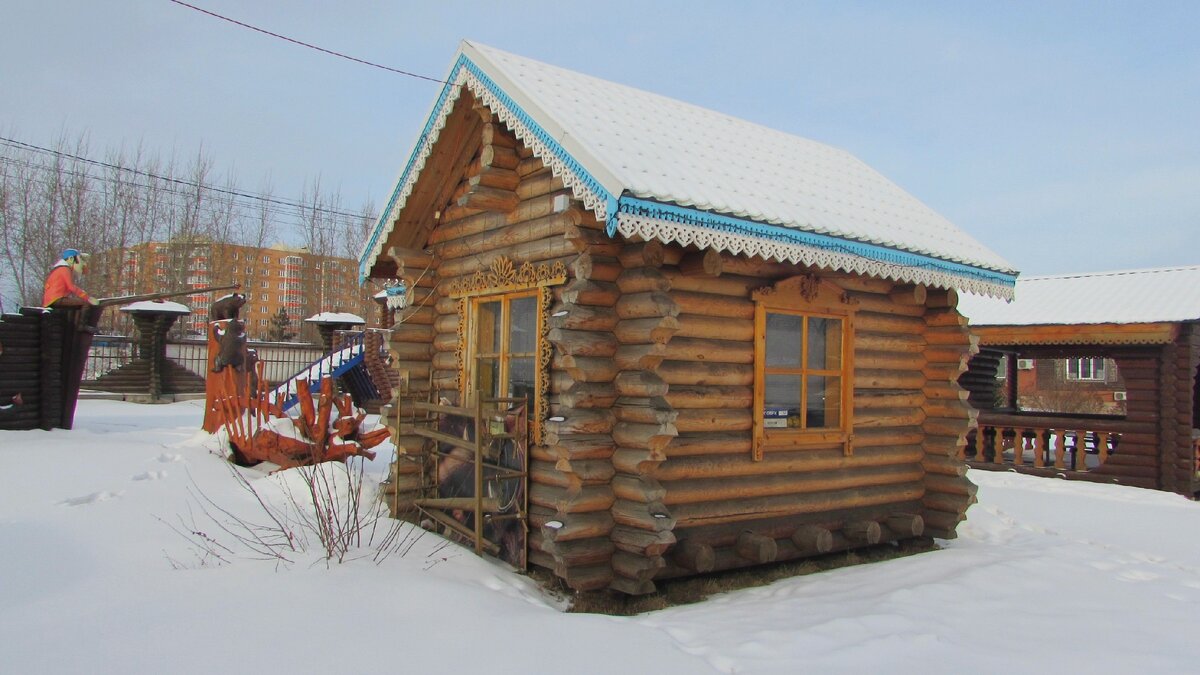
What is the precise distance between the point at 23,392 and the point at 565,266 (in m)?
9.75

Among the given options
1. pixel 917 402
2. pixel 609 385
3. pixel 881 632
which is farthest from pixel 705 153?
pixel 881 632

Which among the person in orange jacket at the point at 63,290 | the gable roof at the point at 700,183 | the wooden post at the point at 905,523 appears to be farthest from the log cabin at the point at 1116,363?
the person in orange jacket at the point at 63,290

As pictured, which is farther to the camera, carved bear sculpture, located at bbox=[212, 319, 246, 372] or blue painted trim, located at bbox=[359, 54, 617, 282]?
carved bear sculpture, located at bbox=[212, 319, 246, 372]

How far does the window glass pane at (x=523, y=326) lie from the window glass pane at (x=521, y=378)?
0.11 metres

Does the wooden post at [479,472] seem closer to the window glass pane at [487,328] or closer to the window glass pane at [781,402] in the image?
the window glass pane at [487,328]

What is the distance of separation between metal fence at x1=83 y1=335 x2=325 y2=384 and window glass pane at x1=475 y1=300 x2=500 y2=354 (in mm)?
19220

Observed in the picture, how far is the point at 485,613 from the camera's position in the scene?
5.32 meters

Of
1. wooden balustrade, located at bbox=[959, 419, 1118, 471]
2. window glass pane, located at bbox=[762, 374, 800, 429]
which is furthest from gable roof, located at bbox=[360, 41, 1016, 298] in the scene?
wooden balustrade, located at bbox=[959, 419, 1118, 471]

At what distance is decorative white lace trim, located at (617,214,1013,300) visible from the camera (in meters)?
5.79

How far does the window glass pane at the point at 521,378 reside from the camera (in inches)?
291

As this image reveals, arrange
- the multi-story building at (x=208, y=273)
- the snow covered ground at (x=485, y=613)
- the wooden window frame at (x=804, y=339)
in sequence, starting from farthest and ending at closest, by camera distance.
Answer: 1. the multi-story building at (x=208, y=273)
2. the wooden window frame at (x=804, y=339)
3. the snow covered ground at (x=485, y=613)

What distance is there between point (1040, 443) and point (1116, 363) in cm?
198

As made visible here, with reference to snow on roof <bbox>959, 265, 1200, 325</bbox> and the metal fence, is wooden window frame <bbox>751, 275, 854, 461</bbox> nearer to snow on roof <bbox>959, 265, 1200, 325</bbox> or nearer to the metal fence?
snow on roof <bbox>959, 265, 1200, 325</bbox>

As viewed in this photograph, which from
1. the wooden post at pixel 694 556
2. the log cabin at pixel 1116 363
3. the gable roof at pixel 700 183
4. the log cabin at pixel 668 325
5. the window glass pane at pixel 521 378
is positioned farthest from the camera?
the log cabin at pixel 1116 363
